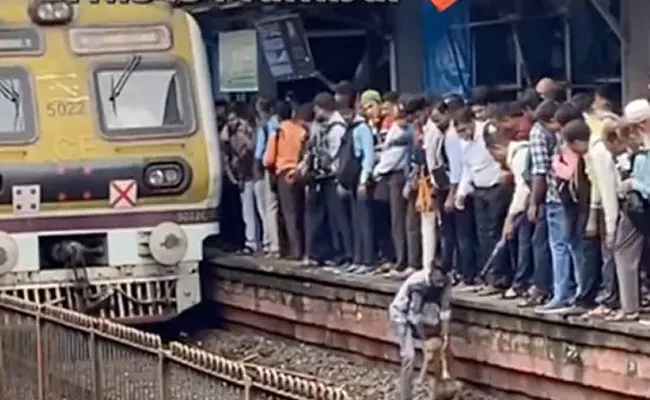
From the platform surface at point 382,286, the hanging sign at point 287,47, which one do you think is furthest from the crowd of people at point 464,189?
the hanging sign at point 287,47

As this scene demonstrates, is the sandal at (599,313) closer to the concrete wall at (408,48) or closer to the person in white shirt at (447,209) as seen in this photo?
the person in white shirt at (447,209)

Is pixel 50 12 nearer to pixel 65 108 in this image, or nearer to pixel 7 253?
pixel 65 108

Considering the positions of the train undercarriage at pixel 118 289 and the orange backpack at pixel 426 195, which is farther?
the train undercarriage at pixel 118 289

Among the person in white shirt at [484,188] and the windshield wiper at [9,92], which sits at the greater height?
the windshield wiper at [9,92]

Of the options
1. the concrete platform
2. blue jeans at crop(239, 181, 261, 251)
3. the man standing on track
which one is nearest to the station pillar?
the concrete platform

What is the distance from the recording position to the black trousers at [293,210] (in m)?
15.4

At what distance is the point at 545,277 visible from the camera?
11844mm

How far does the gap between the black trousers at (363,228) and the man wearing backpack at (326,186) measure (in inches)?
6.3

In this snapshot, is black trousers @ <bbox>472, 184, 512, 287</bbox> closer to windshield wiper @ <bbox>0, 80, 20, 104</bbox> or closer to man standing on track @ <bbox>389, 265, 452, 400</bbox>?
man standing on track @ <bbox>389, 265, 452, 400</bbox>

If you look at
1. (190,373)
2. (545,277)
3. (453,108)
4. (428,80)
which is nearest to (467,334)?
(545,277)

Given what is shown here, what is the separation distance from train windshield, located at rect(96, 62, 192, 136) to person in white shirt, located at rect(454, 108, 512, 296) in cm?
320

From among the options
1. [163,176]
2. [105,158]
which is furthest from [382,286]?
[105,158]

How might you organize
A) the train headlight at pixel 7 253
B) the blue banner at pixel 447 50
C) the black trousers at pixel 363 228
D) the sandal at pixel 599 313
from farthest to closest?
the blue banner at pixel 447 50, the train headlight at pixel 7 253, the black trousers at pixel 363 228, the sandal at pixel 599 313

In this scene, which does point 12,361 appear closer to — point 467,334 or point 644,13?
point 467,334
